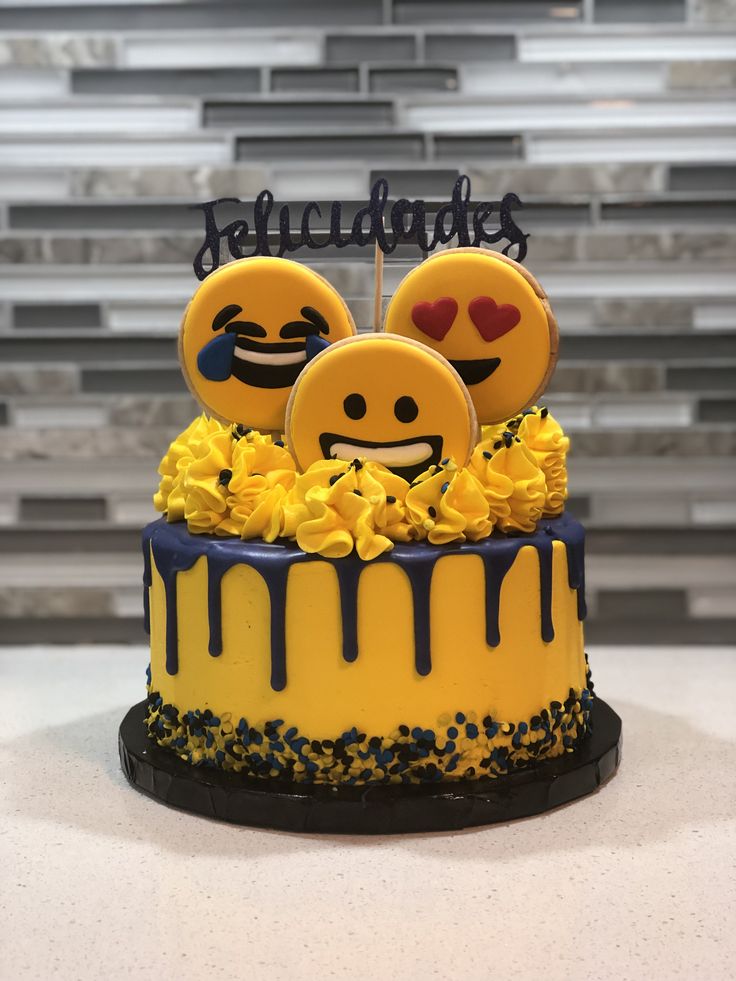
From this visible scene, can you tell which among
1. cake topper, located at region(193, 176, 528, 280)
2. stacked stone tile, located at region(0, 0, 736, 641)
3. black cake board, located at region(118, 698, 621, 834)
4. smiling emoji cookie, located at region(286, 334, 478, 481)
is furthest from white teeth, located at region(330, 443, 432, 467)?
stacked stone tile, located at region(0, 0, 736, 641)

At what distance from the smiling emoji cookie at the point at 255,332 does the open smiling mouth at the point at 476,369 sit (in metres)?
0.26

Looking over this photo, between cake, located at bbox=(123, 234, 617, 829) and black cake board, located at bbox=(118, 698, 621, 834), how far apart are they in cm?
1

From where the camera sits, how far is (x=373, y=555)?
2.08 m

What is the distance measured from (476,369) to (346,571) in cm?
57

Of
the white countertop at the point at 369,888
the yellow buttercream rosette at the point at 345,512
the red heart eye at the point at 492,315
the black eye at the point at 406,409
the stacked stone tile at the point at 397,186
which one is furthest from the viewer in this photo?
the stacked stone tile at the point at 397,186

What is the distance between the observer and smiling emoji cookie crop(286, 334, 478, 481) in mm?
2180

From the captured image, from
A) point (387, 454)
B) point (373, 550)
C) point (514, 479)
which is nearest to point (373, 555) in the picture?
point (373, 550)

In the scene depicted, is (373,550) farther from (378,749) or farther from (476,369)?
(476,369)

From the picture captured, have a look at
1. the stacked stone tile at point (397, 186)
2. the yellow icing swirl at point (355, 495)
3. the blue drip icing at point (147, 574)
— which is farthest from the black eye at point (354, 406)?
the stacked stone tile at point (397, 186)

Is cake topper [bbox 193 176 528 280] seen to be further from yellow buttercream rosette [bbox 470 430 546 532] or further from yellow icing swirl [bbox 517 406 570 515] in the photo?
yellow buttercream rosette [bbox 470 430 546 532]

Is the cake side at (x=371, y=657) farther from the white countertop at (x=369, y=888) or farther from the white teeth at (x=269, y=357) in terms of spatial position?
the white teeth at (x=269, y=357)

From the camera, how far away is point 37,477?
3660 millimetres

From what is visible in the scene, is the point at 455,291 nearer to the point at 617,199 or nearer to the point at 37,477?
the point at 617,199

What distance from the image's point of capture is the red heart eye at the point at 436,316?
234 centimetres
